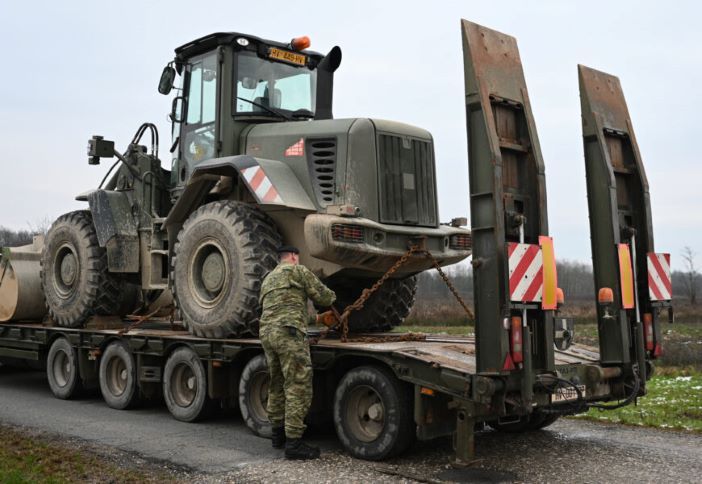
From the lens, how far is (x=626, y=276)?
779 centimetres

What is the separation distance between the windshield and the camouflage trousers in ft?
11.4

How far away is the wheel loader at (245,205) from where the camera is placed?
8.80 metres

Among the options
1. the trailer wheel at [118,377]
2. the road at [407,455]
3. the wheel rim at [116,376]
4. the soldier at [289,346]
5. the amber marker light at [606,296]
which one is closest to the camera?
the road at [407,455]

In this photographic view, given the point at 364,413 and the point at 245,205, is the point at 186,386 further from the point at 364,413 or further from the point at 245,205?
the point at 364,413

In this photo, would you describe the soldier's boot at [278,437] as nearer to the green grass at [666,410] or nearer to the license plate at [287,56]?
the green grass at [666,410]

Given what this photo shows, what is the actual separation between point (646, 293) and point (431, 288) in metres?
57.8

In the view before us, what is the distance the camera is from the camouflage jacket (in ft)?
25.4

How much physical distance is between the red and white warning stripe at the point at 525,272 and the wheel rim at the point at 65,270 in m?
7.24

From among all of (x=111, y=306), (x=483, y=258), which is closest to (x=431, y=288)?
(x=111, y=306)

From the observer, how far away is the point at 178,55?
35.2 ft

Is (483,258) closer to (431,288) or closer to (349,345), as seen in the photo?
(349,345)

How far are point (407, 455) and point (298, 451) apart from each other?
3.30ft

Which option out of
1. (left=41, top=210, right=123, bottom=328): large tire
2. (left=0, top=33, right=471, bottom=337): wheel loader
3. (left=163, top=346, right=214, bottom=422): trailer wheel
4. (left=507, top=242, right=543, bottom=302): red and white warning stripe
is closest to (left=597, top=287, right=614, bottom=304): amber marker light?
(left=507, top=242, right=543, bottom=302): red and white warning stripe

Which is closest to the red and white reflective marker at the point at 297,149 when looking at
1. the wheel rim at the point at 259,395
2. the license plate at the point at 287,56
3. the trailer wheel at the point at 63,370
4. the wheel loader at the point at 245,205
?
the wheel loader at the point at 245,205
